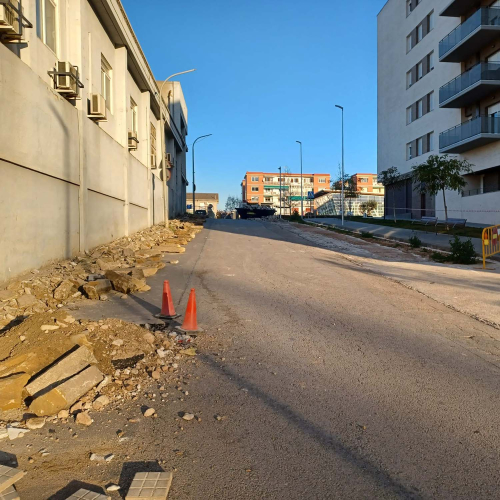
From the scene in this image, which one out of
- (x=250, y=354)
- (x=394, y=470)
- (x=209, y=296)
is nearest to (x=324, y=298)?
(x=209, y=296)

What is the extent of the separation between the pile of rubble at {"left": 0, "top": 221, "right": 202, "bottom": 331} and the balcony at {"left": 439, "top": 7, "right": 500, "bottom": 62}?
26.6 meters

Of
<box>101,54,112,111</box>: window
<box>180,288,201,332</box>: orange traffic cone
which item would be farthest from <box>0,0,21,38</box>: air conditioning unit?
<box>101,54,112,111</box>: window

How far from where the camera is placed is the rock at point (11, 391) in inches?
156

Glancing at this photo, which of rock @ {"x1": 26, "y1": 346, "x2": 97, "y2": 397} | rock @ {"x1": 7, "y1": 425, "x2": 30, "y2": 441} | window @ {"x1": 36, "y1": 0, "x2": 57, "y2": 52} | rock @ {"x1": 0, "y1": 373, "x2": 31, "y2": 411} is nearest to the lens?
rock @ {"x1": 7, "y1": 425, "x2": 30, "y2": 441}

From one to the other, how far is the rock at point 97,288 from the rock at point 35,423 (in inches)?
184

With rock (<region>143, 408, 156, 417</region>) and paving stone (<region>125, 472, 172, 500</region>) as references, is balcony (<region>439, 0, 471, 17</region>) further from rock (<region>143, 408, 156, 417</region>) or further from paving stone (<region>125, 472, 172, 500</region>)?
paving stone (<region>125, 472, 172, 500</region>)

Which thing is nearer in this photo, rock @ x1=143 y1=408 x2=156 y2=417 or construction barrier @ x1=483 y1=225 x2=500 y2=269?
rock @ x1=143 y1=408 x2=156 y2=417

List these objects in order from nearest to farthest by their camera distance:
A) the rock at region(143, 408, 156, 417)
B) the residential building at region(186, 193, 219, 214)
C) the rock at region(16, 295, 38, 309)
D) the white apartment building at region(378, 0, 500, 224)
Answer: the rock at region(143, 408, 156, 417)
the rock at region(16, 295, 38, 309)
the white apartment building at region(378, 0, 500, 224)
the residential building at region(186, 193, 219, 214)

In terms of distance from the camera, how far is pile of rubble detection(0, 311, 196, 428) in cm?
390

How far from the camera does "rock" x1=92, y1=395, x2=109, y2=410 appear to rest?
3.98m

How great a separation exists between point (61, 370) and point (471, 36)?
3234 centimetres

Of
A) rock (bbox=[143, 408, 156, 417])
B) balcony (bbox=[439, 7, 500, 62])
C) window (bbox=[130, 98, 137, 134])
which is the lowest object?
rock (bbox=[143, 408, 156, 417])

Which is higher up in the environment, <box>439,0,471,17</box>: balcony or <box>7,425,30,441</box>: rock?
<box>439,0,471,17</box>: balcony

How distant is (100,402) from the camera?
4.02m
